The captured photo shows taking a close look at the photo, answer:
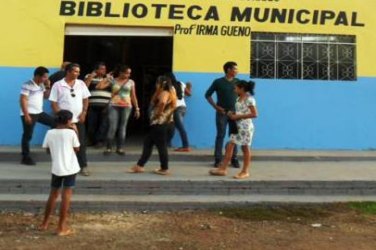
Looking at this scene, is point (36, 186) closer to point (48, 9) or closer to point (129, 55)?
point (48, 9)

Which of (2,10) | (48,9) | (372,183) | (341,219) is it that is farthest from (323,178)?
(2,10)

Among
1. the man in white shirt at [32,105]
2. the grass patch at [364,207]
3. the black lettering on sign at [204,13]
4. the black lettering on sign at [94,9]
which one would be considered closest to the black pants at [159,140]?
the man in white shirt at [32,105]

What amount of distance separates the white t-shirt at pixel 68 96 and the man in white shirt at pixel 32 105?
0.91 m

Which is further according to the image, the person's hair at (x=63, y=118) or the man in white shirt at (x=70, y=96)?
the man in white shirt at (x=70, y=96)

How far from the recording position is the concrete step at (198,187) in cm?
720

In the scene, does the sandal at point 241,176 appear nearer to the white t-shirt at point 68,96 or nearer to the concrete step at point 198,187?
the concrete step at point 198,187

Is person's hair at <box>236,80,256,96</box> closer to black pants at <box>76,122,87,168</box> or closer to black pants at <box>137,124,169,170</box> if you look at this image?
black pants at <box>137,124,169,170</box>

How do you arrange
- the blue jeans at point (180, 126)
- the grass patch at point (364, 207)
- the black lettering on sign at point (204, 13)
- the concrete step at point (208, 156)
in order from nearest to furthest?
the grass patch at point (364, 207) < the concrete step at point (208, 156) < the blue jeans at point (180, 126) < the black lettering on sign at point (204, 13)

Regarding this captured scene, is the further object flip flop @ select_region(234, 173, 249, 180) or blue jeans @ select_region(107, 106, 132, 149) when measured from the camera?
blue jeans @ select_region(107, 106, 132, 149)

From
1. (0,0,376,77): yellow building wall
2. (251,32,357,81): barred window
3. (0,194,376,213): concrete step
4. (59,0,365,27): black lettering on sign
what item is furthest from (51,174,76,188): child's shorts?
(251,32,357,81): barred window

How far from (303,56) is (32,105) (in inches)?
200

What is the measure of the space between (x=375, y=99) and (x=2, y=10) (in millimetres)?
6973

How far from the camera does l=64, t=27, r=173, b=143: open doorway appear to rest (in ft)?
40.1

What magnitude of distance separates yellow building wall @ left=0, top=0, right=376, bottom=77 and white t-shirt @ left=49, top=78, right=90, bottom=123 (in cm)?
241
